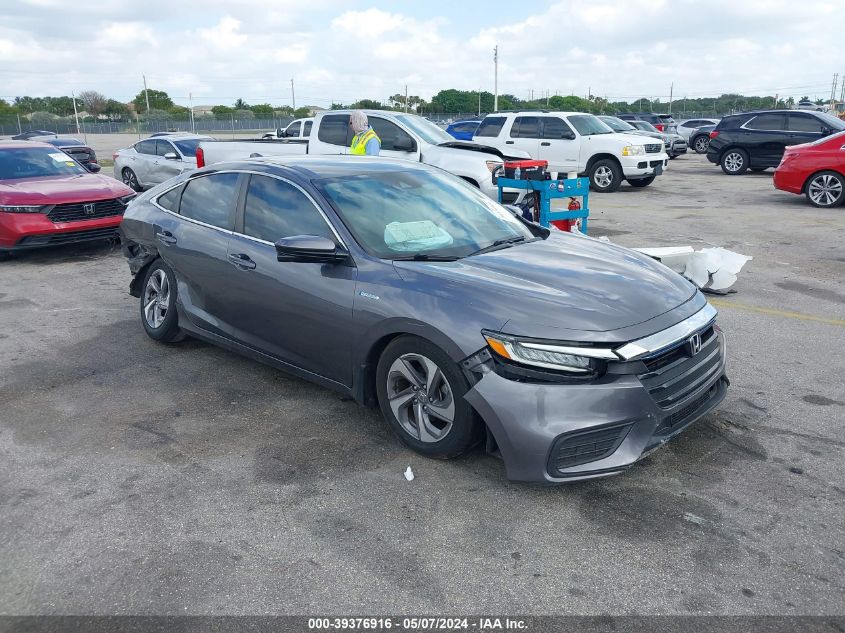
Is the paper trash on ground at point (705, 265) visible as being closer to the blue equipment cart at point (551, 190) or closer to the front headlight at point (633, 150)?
the blue equipment cart at point (551, 190)

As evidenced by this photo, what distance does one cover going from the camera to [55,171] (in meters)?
10.7

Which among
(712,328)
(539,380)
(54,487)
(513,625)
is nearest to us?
(513,625)

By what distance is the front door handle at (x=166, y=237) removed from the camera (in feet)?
18.2

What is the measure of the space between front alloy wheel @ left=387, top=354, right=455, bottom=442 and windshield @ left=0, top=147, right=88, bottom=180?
27.9 ft

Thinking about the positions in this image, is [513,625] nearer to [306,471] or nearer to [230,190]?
[306,471]

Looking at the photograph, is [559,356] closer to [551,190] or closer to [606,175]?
[551,190]

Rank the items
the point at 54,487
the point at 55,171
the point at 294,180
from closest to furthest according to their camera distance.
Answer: the point at 54,487
the point at 294,180
the point at 55,171

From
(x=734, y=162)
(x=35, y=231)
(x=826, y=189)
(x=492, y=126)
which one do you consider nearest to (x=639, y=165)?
(x=492, y=126)

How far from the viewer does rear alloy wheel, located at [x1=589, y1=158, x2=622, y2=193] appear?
17172mm

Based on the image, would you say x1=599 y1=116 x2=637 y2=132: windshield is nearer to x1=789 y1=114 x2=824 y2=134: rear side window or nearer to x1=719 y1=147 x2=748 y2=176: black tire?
x1=719 y1=147 x2=748 y2=176: black tire

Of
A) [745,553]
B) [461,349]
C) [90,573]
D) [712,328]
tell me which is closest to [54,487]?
[90,573]

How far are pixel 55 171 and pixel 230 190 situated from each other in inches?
270

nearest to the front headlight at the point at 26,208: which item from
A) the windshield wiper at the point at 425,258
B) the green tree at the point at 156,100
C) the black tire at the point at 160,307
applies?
the black tire at the point at 160,307

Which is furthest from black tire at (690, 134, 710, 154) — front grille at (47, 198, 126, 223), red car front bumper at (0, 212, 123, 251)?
red car front bumper at (0, 212, 123, 251)
